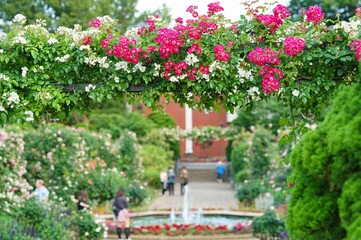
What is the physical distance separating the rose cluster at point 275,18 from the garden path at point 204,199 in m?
13.9

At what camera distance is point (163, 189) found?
26406 mm

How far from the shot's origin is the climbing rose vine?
5668 millimetres

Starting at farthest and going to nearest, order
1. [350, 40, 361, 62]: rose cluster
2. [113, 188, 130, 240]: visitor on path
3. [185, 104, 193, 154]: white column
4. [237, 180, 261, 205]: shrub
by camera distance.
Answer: [185, 104, 193, 154]: white column
[237, 180, 261, 205]: shrub
[113, 188, 130, 240]: visitor on path
[350, 40, 361, 62]: rose cluster

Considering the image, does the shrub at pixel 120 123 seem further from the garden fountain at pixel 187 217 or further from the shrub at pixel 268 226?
the shrub at pixel 268 226

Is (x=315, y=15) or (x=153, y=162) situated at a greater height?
(x=153, y=162)

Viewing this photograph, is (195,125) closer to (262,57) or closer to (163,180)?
(163,180)

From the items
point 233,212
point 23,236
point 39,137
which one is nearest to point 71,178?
point 39,137

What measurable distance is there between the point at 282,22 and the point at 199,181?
2898 cm

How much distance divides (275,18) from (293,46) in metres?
0.30

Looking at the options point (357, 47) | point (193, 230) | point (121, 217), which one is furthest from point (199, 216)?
point (357, 47)

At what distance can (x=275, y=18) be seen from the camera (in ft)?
18.7

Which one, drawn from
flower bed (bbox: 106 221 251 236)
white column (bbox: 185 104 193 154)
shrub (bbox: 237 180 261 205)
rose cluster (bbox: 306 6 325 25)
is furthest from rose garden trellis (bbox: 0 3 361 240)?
white column (bbox: 185 104 193 154)

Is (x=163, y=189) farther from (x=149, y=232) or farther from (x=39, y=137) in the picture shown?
(x=149, y=232)

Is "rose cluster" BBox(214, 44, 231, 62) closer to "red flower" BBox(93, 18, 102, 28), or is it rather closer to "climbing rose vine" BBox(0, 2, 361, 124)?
"climbing rose vine" BBox(0, 2, 361, 124)
